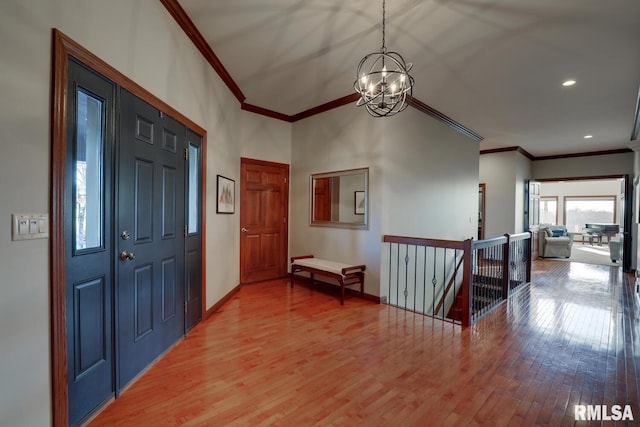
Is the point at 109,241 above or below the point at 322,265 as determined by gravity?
above

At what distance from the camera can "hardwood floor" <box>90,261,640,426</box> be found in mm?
1861

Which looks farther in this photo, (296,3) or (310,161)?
(310,161)

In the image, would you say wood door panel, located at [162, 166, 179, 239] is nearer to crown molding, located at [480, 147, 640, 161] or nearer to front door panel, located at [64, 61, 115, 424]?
front door panel, located at [64, 61, 115, 424]

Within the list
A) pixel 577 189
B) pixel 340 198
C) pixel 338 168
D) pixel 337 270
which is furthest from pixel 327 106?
pixel 577 189

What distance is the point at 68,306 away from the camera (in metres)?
1.59

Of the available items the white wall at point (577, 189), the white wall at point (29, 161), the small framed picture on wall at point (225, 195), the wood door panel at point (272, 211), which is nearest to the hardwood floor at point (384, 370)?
the white wall at point (29, 161)

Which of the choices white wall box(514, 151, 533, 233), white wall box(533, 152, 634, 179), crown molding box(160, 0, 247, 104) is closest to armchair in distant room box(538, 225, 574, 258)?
white wall box(514, 151, 533, 233)

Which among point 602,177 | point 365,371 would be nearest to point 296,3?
point 365,371

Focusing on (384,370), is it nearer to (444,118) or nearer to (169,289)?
(169,289)

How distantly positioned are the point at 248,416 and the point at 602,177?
31.8 ft

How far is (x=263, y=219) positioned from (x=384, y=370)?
338 centimetres

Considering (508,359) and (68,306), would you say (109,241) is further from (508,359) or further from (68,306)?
(508,359)

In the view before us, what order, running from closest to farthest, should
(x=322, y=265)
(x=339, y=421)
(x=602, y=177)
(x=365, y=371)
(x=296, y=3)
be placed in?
(x=339, y=421) < (x=365, y=371) < (x=296, y=3) < (x=322, y=265) < (x=602, y=177)

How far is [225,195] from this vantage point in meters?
3.95
